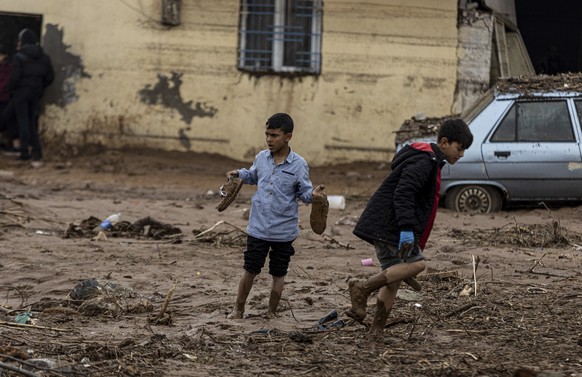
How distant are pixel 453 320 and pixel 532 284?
1.55 meters

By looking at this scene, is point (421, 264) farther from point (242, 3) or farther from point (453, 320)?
point (242, 3)

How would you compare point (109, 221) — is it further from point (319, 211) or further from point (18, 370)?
point (18, 370)

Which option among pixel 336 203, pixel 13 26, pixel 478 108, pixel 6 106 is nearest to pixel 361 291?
pixel 336 203

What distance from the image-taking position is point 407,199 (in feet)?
21.6

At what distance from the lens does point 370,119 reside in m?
17.3

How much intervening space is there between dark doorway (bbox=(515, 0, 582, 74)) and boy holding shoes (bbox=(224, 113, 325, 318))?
48.1ft

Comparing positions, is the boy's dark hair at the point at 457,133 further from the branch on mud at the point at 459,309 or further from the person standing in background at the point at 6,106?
the person standing in background at the point at 6,106

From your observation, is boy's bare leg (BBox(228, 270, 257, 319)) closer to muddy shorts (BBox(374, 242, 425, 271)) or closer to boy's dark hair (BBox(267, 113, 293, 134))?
boy's dark hair (BBox(267, 113, 293, 134))

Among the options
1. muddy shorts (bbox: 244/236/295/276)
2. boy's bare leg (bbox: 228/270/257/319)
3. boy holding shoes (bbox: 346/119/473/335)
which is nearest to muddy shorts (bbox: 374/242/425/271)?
boy holding shoes (bbox: 346/119/473/335)

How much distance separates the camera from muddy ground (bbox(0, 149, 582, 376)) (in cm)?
628

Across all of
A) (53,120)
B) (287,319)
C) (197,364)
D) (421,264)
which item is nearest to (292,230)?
(287,319)

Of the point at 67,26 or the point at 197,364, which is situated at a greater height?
the point at 67,26

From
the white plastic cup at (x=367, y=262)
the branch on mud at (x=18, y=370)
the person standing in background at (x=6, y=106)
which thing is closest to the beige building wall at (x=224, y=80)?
the person standing in background at (x=6, y=106)

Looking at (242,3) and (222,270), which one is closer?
(222,270)
